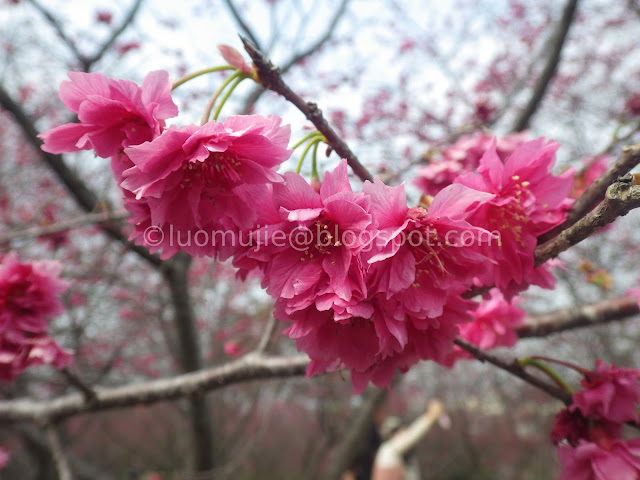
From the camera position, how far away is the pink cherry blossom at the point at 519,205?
955mm

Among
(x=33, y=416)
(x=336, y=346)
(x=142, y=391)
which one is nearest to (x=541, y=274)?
(x=336, y=346)

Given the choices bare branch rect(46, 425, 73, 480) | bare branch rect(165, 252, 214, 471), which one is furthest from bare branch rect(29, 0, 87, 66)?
bare branch rect(46, 425, 73, 480)

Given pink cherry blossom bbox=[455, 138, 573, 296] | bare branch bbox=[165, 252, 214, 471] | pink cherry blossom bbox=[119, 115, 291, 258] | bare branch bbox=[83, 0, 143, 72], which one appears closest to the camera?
pink cherry blossom bbox=[119, 115, 291, 258]

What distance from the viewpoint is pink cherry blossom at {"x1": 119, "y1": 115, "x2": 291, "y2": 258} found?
0.81m

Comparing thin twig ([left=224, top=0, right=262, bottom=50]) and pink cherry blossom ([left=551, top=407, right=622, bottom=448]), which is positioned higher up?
thin twig ([left=224, top=0, right=262, bottom=50])

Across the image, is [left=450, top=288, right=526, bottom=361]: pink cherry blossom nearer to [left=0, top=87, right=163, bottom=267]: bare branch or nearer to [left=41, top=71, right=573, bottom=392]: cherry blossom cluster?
[left=41, top=71, right=573, bottom=392]: cherry blossom cluster

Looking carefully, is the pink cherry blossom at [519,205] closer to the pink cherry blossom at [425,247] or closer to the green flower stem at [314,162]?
the pink cherry blossom at [425,247]

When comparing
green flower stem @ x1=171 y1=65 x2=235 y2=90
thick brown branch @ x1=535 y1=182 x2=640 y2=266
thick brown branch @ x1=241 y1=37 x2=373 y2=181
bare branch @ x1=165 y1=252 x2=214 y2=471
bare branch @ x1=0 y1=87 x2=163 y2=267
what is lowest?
bare branch @ x1=165 y1=252 x2=214 y2=471

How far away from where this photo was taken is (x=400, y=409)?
51.0ft

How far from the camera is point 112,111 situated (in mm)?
900

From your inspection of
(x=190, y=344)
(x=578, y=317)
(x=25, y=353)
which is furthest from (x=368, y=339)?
(x=190, y=344)

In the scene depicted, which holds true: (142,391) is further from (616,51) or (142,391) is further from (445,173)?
(616,51)

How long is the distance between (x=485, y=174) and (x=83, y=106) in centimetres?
94

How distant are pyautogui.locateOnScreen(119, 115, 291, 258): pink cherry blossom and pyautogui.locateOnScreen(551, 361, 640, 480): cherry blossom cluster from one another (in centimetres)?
Answer: 108
